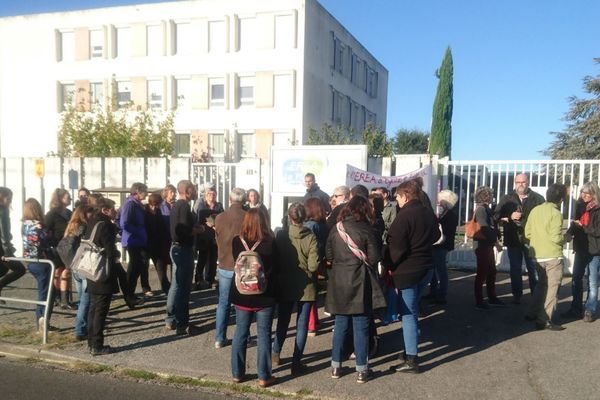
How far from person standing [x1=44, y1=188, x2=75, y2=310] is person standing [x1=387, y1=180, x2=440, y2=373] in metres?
4.87

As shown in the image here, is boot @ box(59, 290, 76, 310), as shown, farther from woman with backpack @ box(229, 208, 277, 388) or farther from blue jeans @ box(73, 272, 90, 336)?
woman with backpack @ box(229, 208, 277, 388)

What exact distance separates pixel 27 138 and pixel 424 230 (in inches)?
1277

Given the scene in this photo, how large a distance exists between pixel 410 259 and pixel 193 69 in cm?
2496

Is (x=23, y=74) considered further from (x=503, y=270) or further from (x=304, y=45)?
(x=503, y=270)

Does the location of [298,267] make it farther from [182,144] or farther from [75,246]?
[182,144]

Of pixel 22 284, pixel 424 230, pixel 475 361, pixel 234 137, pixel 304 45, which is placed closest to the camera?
pixel 424 230

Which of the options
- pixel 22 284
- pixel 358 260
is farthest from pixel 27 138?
pixel 358 260

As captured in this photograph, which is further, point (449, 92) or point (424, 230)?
point (449, 92)

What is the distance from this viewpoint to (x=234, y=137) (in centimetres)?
2780

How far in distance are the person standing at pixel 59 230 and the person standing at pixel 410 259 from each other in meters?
4.87

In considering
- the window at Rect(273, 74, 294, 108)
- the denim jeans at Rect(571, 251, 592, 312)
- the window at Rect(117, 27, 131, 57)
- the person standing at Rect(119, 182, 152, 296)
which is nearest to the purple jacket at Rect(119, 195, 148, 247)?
the person standing at Rect(119, 182, 152, 296)

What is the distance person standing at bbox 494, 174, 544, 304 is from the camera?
24.9 feet

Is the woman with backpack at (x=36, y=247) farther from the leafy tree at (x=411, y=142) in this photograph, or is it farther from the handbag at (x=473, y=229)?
the leafy tree at (x=411, y=142)

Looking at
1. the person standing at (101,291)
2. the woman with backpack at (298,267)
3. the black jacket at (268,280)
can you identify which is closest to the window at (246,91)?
the person standing at (101,291)
